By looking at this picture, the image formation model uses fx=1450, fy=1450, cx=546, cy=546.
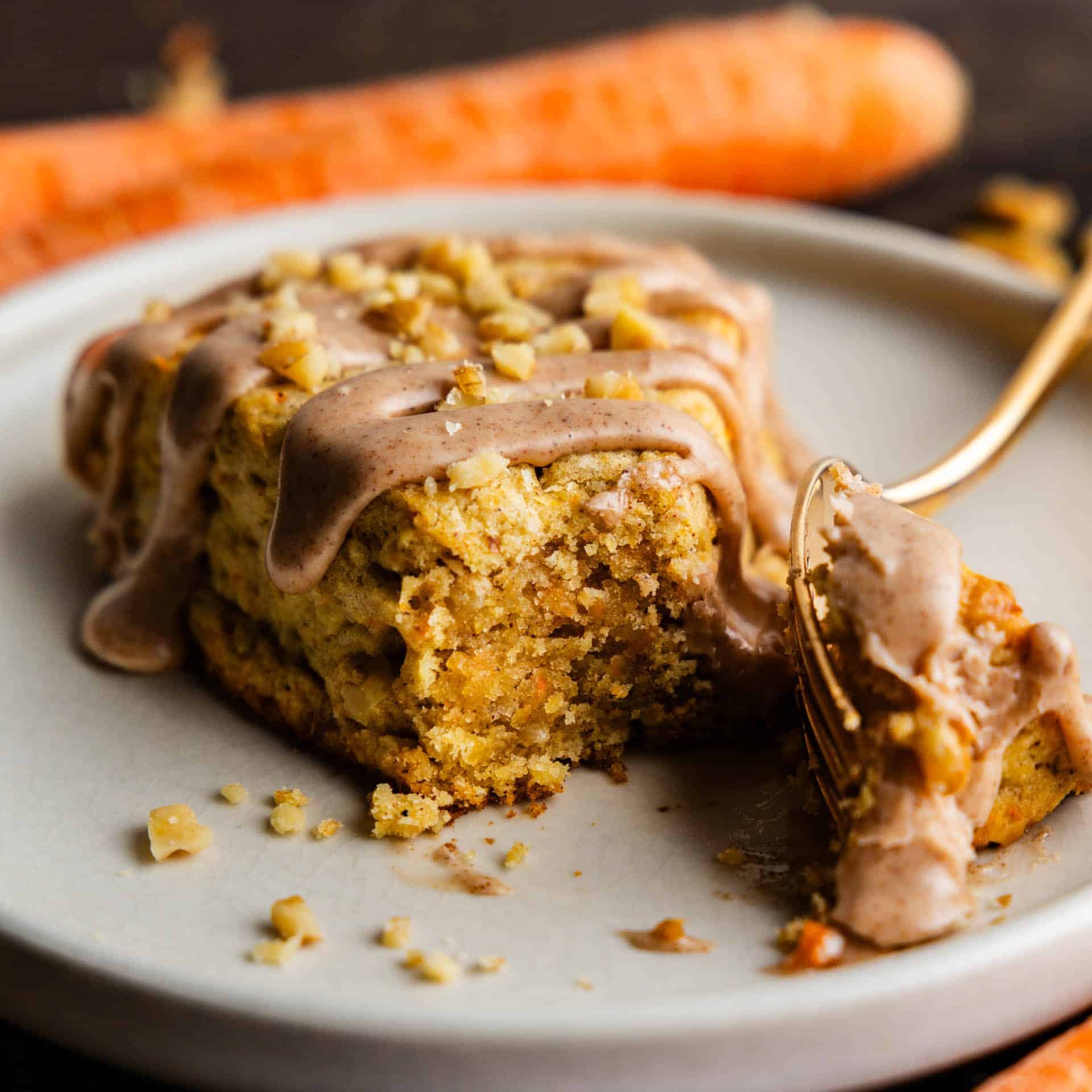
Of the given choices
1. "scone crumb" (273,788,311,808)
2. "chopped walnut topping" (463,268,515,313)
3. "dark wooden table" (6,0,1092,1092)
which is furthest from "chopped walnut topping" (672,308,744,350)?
"dark wooden table" (6,0,1092,1092)

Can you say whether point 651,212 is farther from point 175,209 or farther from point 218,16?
point 218,16

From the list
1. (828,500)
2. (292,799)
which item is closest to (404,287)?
(828,500)

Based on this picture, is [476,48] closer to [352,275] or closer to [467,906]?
[352,275]

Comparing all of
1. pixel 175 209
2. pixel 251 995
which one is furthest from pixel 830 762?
pixel 175 209

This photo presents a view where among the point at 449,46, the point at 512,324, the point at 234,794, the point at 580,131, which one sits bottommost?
the point at 234,794

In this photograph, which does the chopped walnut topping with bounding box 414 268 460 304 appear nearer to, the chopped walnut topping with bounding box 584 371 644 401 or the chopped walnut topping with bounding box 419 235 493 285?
the chopped walnut topping with bounding box 419 235 493 285
